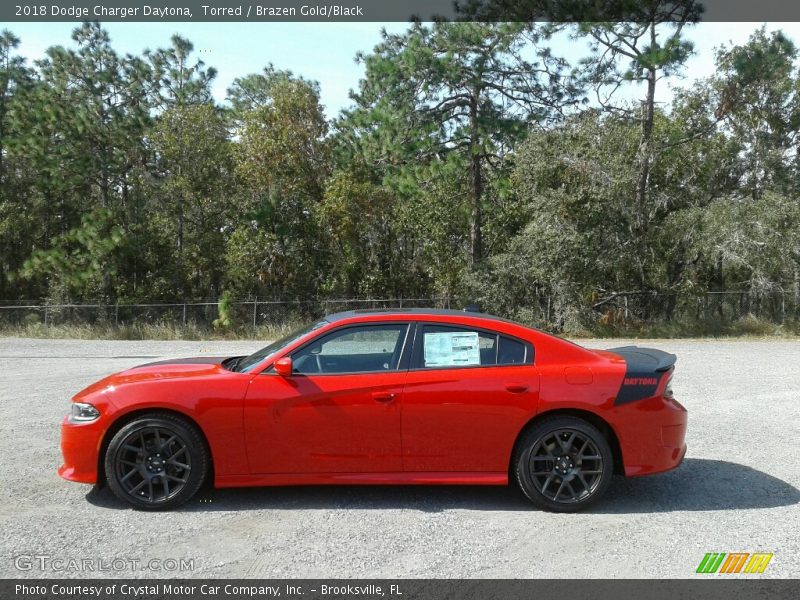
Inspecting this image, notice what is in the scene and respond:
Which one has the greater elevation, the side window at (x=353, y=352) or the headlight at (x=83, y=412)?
the side window at (x=353, y=352)

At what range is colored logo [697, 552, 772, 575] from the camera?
4703mm

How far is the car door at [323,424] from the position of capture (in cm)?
577

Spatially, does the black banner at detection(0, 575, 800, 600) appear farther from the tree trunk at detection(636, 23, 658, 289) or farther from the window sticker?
the tree trunk at detection(636, 23, 658, 289)

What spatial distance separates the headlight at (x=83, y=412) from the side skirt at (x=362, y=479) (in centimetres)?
104

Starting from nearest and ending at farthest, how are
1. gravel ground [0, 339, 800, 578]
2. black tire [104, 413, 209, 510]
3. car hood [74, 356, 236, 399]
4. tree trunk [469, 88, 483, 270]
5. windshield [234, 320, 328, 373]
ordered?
gravel ground [0, 339, 800, 578]
black tire [104, 413, 209, 510]
car hood [74, 356, 236, 399]
windshield [234, 320, 328, 373]
tree trunk [469, 88, 483, 270]

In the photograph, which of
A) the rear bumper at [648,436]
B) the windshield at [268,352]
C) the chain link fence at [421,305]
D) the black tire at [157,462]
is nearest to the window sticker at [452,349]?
the windshield at [268,352]

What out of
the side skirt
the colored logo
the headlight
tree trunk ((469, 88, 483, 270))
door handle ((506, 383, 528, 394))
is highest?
tree trunk ((469, 88, 483, 270))

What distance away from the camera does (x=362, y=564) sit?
4.68m

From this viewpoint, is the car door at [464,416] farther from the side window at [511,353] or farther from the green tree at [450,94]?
the green tree at [450,94]

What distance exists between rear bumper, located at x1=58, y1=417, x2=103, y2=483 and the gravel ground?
0.83 feet

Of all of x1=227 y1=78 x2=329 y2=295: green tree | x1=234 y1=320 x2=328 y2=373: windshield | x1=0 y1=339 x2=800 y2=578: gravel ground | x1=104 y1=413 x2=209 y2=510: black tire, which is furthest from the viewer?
x1=227 y1=78 x2=329 y2=295: green tree

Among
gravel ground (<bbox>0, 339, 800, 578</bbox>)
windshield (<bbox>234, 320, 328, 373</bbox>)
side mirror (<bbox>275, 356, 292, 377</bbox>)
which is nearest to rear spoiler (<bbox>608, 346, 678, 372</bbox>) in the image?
gravel ground (<bbox>0, 339, 800, 578</bbox>)

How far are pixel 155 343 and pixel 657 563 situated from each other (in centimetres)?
2095

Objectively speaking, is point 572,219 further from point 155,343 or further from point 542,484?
point 542,484
